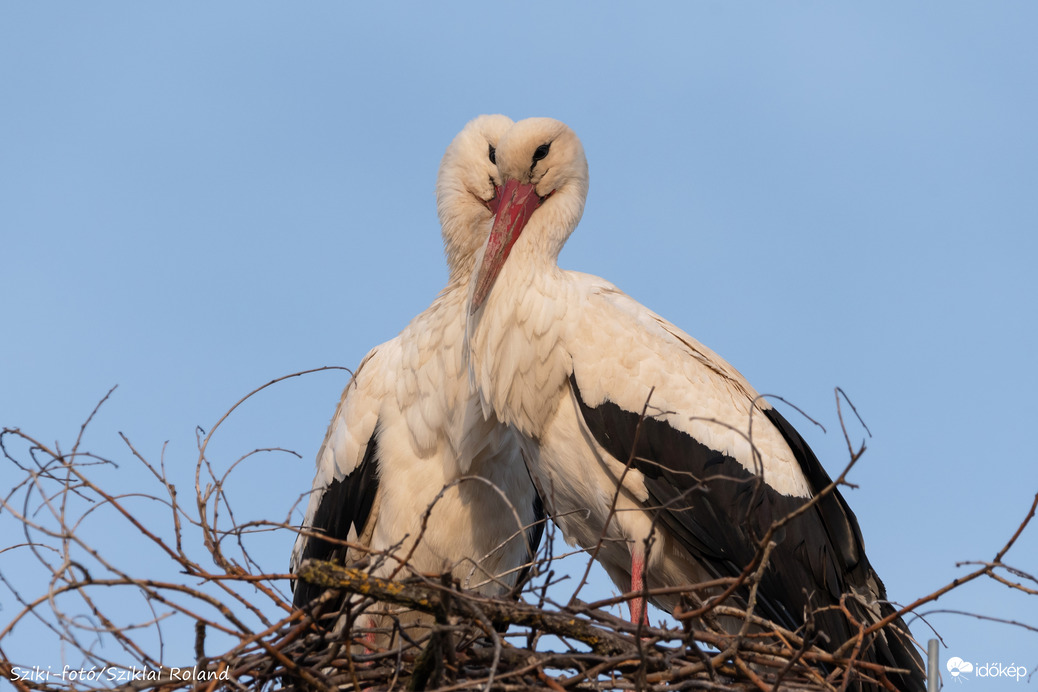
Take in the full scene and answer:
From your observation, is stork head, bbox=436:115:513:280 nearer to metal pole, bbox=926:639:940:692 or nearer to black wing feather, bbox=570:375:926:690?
black wing feather, bbox=570:375:926:690

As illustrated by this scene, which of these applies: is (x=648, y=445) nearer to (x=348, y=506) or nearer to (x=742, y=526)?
(x=742, y=526)

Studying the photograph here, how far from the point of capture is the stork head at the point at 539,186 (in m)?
4.91

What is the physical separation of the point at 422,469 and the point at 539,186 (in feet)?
4.25

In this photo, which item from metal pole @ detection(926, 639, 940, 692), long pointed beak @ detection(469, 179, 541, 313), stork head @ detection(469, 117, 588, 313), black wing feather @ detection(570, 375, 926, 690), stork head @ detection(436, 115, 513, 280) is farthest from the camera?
stork head @ detection(436, 115, 513, 280)

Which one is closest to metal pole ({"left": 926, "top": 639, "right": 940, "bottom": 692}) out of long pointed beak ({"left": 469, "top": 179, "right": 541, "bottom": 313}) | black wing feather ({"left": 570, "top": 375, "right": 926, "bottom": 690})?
black wing feather ({"left": 570, "top": 375, "right": 926, "bottom": 690})

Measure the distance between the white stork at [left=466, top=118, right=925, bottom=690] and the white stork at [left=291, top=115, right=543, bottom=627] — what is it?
0.75 ft

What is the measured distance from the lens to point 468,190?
5465 millimetres

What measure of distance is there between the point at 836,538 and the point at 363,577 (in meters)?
2.25

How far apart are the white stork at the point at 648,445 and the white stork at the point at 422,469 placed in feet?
0.75

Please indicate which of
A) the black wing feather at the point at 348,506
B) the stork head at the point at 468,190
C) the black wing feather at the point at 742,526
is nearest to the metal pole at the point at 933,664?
the black wing feather at the point at 742,526

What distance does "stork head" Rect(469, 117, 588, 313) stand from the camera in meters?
4.91

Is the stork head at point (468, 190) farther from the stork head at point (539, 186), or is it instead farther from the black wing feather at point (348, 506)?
the black wing feather at point (348, 506)

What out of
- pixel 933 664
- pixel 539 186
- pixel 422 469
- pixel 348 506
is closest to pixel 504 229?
pixel 539 186

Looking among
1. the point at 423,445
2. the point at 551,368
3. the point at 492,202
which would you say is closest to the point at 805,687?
the point at 551,368
